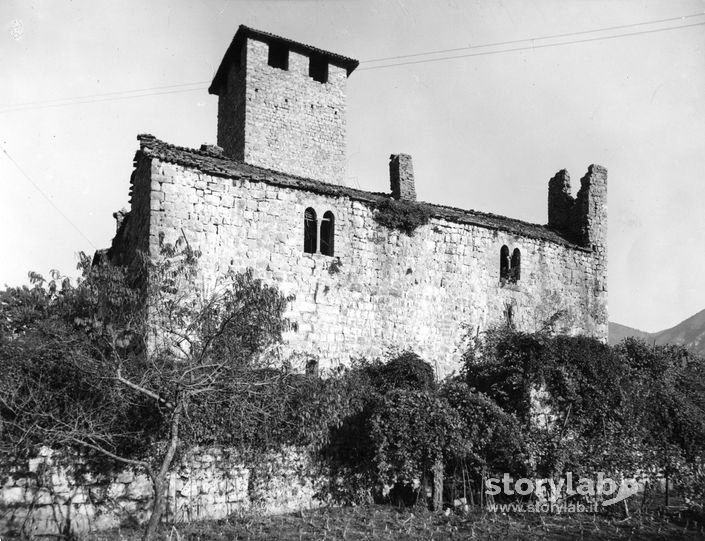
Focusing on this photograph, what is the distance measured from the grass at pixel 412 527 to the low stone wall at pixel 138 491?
1.07 ft

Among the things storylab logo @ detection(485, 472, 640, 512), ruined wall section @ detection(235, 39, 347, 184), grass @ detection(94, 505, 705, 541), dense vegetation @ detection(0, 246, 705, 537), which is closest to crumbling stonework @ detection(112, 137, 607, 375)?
dense vegetation @ detection(0, 246, 705, 537)

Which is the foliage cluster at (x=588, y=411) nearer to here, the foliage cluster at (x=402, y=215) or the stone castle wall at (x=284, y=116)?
the foliage cluster at (x=402, y=215)

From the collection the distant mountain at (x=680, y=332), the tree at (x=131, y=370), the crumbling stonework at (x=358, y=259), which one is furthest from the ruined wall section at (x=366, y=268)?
the distant mountain at (x=680, y=332)

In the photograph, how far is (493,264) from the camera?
67.3 ft

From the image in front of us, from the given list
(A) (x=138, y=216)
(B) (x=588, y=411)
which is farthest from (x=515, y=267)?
(A) (x=138, y=216)

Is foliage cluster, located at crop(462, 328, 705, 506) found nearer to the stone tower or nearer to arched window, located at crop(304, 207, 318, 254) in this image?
arched window, located at crop(304, 207, 318, 254)

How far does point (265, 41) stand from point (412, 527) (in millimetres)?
20309

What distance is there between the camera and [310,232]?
17.7 meters

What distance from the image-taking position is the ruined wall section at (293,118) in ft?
82.7

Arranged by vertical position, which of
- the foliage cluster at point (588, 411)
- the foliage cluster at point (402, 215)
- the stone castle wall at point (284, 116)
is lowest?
the foliage cluster at point (588, 411)

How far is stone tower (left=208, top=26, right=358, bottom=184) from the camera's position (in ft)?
82.8

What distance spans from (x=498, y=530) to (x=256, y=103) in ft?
61.6

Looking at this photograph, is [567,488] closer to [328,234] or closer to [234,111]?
[328,234]

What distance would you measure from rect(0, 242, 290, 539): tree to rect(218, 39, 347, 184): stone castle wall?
1348 cm
